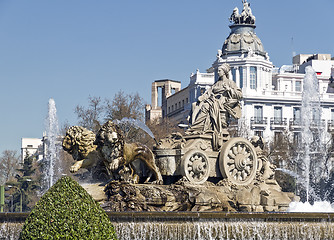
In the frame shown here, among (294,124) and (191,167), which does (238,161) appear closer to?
(191,167)

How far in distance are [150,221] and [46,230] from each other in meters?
3.94

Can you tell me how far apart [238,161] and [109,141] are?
4.09m

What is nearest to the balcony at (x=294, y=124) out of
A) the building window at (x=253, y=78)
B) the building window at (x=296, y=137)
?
the building window at (x=296, y=137)

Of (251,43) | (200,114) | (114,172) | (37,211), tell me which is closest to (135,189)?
(114,172)

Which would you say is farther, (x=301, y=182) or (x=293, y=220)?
(x=301, y=182)

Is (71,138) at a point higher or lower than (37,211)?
higher

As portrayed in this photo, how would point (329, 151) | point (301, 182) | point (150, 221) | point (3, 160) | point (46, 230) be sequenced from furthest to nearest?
point (3, 160), point (329, 151), point (301, 182), point (150, 221), point (46, 230)

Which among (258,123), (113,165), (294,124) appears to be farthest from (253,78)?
(113,165)

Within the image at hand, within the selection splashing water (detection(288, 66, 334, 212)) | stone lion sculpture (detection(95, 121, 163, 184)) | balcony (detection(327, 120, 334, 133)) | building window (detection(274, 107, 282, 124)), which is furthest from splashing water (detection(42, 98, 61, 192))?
building window (detection(274, 107, 282, 124))

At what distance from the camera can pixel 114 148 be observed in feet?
69.3

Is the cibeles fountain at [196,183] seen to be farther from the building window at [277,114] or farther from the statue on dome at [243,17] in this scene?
the statue on dome at [243,17]

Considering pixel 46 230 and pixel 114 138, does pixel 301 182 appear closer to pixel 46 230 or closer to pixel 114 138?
pixel 114 138

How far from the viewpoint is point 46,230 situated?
15.5m

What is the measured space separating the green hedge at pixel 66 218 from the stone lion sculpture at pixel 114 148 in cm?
469
